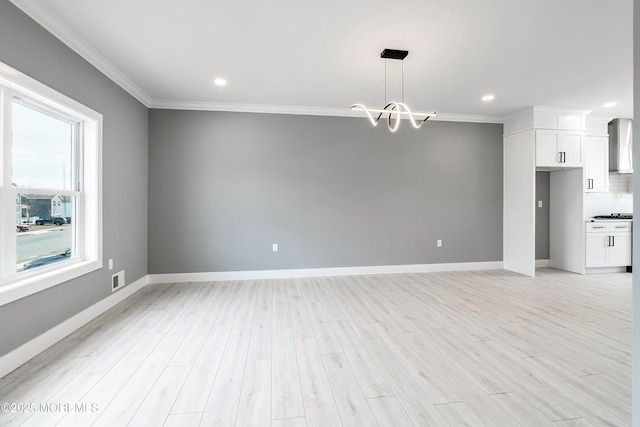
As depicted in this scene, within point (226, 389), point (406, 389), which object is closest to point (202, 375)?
point (226, 389)

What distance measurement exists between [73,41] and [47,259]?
201cm

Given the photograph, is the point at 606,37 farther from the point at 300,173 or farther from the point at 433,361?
the point at 300,173

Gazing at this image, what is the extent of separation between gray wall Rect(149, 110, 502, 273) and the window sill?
157 cm

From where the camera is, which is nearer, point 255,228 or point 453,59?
point 453,59

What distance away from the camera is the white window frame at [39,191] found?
212cm

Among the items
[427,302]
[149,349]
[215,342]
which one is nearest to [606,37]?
[427,302]

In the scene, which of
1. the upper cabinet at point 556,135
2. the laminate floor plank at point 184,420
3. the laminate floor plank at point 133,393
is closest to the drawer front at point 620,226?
the upper cabinet at point 556,135

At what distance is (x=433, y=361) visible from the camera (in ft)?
7.25

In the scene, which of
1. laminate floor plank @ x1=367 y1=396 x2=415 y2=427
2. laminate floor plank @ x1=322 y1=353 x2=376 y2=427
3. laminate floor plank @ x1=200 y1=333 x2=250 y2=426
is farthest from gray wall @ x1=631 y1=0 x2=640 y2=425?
laminate floor plank @ x1=200 y1=333 x2=250 y2=426

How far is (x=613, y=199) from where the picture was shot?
5.56 meters

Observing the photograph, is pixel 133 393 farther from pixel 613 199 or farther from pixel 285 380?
pixel 613 199

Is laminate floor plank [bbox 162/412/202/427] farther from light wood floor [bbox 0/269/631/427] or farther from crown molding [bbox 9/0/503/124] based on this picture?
crown molding [bbox 9/0/503/124]

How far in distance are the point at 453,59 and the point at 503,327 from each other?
280 cm

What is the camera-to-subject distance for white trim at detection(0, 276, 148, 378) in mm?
2068
